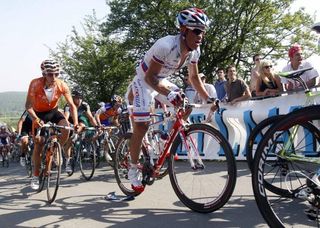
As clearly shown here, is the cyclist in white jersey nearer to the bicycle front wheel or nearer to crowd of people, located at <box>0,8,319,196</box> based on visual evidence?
crowd of people, located at <box>0,8,319,196</box>

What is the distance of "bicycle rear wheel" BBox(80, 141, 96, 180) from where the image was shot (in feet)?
25.8

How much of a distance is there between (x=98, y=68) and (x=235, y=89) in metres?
26.2

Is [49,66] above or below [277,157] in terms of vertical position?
above

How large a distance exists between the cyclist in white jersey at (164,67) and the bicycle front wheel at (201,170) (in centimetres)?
49

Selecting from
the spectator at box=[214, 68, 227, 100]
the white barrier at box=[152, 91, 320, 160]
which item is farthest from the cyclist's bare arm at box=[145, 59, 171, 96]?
the spectator at box=[214, 68, 227, 100]

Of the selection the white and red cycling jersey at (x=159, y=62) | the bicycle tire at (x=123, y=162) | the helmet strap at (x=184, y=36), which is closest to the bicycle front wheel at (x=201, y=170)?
the white and red cycling jersey at (x=159, y=62)

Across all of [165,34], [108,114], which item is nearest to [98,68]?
[165,34]

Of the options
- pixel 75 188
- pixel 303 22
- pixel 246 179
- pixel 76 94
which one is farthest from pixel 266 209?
pixel 303 22

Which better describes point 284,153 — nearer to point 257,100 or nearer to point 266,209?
point 266,209

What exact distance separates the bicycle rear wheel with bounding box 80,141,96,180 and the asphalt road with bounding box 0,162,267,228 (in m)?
1.28

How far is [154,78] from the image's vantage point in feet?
14.7

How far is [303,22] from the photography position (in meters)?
35.6

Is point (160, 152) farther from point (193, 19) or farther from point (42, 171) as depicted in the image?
point (42, 171)

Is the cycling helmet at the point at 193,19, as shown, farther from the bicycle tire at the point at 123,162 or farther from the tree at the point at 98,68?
the tree at the point at 98,68
